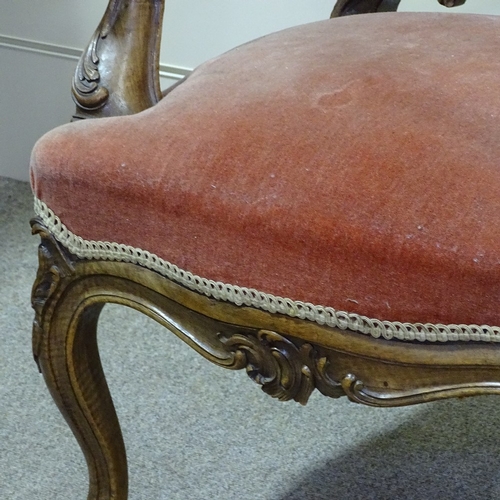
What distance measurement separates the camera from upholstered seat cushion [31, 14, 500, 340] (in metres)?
0.42

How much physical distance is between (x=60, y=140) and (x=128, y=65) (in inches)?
4.4

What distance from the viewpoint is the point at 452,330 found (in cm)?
43

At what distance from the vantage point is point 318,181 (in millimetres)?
447

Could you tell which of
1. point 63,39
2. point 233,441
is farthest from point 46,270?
point 63,39

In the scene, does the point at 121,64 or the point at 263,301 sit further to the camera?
the point at 121,64

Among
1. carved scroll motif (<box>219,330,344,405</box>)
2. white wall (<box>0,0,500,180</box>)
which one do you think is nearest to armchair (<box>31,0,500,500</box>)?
carved scroll motif (<box>219,330,344,405</box>)

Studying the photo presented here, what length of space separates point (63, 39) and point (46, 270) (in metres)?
0.97

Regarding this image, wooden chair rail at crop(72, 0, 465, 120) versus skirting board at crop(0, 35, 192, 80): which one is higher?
wooden chair rail at crop(72, 0, 465, 120)

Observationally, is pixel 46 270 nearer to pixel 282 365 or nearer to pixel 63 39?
→ pixel 282 365

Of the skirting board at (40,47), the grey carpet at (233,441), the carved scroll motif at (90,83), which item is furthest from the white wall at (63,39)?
the carved scroll motif at (90,83)

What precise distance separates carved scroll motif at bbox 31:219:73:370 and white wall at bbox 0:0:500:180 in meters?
0.79

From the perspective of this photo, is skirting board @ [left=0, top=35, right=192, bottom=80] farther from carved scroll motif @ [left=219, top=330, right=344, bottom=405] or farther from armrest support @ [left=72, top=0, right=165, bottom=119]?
carved scroll motif @ [left=219, top=330, right=344, bottom=405]

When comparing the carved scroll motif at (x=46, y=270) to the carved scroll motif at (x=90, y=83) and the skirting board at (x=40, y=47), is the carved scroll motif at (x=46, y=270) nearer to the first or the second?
the carved scroll motif at (x=90, y=83)

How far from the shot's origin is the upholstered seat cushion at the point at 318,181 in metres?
0.42
